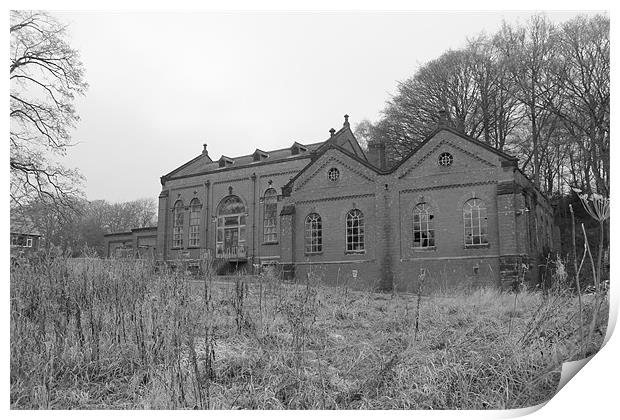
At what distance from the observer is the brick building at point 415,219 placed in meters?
15.0

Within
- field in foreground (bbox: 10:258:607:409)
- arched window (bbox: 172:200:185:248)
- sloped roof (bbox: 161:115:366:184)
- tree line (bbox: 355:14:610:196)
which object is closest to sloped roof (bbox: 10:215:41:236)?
field in foreground (bbox: 10:258:607:409)

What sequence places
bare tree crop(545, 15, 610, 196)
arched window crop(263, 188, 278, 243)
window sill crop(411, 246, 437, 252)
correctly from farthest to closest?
arched window crop(263, 188, 278, 243)
window sill crop(411, 246, 437, 252)
bare tree crop(545, 15, 610, 196)

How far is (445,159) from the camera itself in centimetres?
1597

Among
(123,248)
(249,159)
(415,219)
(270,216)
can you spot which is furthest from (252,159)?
(123,248)

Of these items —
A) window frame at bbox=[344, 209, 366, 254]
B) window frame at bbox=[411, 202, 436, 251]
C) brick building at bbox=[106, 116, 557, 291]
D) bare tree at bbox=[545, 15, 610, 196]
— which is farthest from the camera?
window frame at bbox=[344, 209, 366, 254]

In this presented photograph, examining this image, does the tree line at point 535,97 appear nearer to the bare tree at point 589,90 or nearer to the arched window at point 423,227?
the bare tree at point 589,90

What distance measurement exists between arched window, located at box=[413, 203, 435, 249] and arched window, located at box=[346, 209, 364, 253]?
198cm

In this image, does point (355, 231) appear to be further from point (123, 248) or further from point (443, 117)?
point (123, 248)

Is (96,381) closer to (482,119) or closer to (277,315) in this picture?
(277,315)

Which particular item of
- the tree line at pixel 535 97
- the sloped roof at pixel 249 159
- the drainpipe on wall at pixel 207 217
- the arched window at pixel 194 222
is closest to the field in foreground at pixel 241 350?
the tree line at pixel 535 97

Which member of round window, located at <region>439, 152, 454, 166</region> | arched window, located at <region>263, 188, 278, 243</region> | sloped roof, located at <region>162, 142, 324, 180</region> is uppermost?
sloped roof, located at <region>162, 142, 324, 180</region>

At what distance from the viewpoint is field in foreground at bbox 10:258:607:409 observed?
14.6 feet

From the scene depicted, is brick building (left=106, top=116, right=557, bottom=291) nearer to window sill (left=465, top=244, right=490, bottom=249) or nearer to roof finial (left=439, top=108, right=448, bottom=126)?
window sill (left=465, top=244, right=490, bottom=249)

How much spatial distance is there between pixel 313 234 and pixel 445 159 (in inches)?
219
